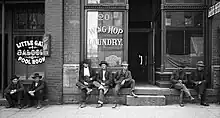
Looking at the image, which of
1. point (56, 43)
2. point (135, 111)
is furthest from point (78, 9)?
point (135, 111)

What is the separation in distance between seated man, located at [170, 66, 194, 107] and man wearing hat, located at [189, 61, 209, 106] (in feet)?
1.17

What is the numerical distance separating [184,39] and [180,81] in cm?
201

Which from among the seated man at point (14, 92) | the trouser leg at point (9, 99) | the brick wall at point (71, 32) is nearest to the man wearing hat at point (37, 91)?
the seated man at point (14, 92)

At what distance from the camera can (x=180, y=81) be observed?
8.21m

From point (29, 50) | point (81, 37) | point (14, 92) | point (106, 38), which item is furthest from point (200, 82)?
point (29, 50)

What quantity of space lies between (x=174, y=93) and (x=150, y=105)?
1109 millimetres

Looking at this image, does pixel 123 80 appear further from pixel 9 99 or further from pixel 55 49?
pixel 9 99

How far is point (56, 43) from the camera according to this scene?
8672 millimetres

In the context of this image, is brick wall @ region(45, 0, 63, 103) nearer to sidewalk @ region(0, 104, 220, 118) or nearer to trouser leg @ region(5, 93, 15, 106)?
sidewalk @ region(0, 104, 220, 118)

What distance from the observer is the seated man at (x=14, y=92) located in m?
8.06

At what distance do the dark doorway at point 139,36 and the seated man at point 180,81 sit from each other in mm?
2737

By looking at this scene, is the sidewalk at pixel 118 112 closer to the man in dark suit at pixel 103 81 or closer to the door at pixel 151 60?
the man in dark suit at pixel 103 81

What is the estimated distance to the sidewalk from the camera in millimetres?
7016

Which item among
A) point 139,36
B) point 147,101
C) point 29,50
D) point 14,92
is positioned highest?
point 139,36
